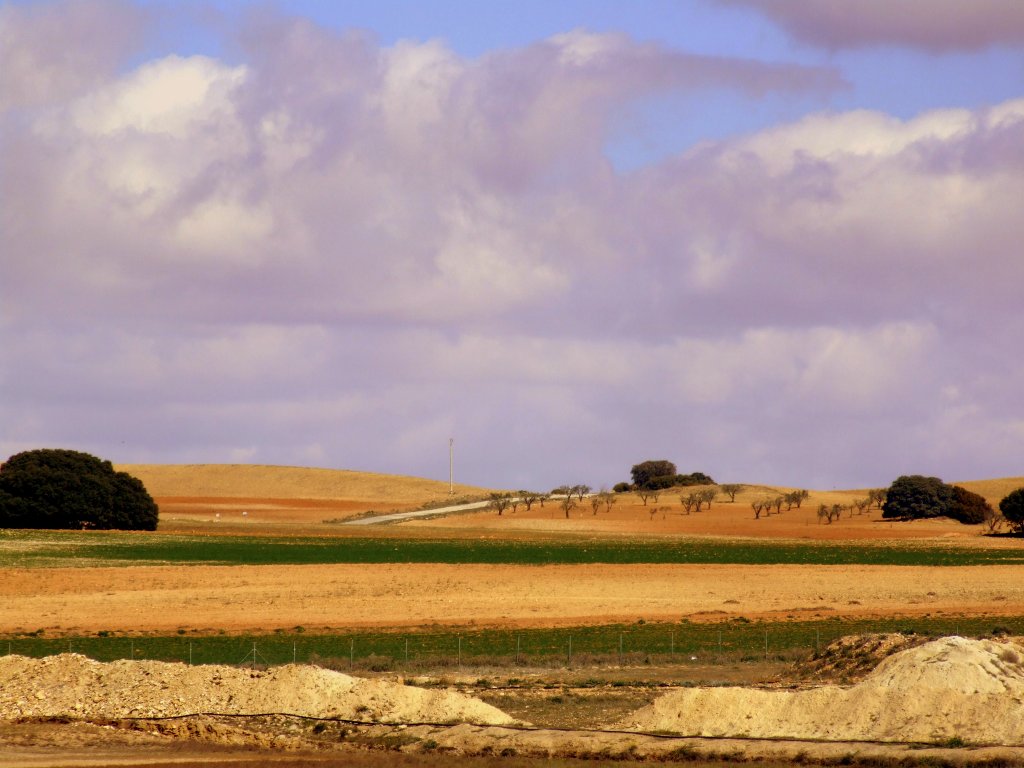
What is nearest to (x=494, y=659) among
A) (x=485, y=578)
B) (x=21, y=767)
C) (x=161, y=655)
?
(x=161, y=655)

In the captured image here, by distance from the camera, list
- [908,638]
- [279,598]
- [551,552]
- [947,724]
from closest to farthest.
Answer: [947,724], [908,638], [279,598], [551,552]

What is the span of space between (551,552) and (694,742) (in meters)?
71.3

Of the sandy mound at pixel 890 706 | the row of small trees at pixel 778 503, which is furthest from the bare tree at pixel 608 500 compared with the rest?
the sandy mound at pixel 890 706

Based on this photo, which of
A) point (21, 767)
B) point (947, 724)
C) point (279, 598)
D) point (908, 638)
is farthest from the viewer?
point (279, 598)

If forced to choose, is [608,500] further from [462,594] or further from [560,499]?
[462,594]

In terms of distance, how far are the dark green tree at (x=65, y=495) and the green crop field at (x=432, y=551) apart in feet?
18.5

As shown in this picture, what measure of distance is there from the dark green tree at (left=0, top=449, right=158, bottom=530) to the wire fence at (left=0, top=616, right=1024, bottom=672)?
63.6 meters

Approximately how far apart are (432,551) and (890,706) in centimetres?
7038

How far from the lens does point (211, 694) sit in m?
37.5

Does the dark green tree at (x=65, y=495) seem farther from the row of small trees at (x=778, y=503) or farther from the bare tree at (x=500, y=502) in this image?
the row of small trees at (x=778, y=503)

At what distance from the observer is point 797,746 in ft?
104

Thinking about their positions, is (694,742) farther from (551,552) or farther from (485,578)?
(551,552)

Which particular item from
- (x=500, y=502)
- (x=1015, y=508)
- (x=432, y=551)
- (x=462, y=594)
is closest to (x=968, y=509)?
(x=1015, y=508)

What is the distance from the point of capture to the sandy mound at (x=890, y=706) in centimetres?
3228
